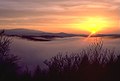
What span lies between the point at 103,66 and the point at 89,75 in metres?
0.72

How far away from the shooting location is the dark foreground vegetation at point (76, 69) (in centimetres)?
934

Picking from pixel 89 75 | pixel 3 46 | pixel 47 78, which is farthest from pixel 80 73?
pixel 3 46

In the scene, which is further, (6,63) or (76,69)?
(6,63)

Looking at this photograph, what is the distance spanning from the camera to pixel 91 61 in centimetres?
1055

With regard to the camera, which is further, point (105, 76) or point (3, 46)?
point (3, 46)

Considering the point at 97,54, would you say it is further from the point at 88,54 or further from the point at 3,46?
the point at 3,46

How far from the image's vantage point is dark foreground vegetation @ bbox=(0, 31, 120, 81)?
934 centimetres

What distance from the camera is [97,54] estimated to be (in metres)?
11.2

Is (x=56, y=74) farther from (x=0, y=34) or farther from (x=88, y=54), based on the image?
(x=0, y=34)

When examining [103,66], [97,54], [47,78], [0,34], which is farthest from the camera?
[0,34]

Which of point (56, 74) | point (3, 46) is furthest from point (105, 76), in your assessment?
point (3, 46)

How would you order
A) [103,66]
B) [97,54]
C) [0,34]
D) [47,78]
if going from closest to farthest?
[47,78] < [103,66] < [97,54] < [0,34]

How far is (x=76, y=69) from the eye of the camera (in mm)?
10148

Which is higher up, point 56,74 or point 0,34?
point 0,34
